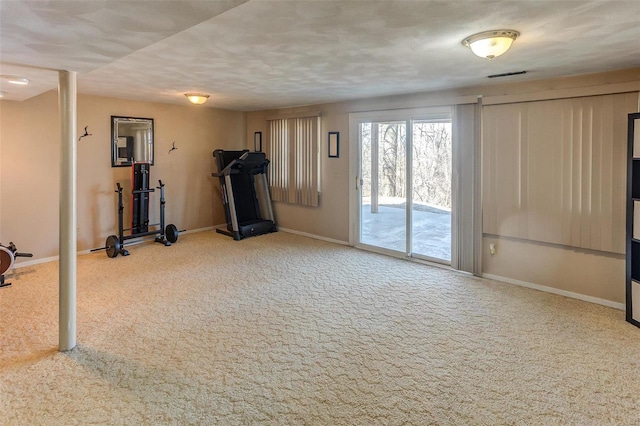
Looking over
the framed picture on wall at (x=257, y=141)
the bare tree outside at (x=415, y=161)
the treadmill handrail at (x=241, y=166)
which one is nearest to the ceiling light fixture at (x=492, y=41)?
the bare tree outside at (x=415, y=161)

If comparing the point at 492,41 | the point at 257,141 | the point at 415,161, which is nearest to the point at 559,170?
the point at 415,161

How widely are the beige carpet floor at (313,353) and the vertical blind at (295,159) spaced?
246 cm

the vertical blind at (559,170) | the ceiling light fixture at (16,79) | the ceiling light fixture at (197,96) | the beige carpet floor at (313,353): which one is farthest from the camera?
the ceiling light fixture at (197,96)

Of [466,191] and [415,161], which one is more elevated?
[415,161]

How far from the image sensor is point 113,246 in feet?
17.9

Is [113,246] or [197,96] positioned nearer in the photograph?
[197,96]

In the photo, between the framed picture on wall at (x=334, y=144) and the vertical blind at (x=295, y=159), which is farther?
the vertical blind at (x=295, y=159)

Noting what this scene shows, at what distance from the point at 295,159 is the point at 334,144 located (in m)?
0.99

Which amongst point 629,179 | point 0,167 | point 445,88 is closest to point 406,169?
point 445,88

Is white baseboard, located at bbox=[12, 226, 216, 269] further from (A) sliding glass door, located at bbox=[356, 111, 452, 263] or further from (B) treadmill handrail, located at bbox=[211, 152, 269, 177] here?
(A) sliding glass door, located at bbox=[356, 111, 452, 263]

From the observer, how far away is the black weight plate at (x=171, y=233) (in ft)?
20.5

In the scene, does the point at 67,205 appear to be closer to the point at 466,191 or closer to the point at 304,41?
the point at 304,41

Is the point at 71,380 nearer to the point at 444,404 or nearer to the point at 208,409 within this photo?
the point at 208,409

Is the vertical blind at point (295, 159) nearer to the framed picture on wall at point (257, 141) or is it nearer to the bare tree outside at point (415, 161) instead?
the framed picture on wall at point (257, 141)
